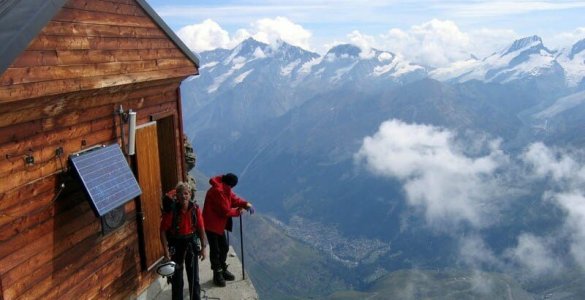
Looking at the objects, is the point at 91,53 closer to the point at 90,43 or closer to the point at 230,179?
the point at 90,43

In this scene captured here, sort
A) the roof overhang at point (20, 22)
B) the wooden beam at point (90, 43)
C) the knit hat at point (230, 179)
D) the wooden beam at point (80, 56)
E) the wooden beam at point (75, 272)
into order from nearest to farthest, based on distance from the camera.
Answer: the roof overhang at point (20, 22)
the wooden beam at point (80, 56)
the wooden beam at point (90, 43)
the wooden beam at point (75, 272)
the knit hat at point (230, 179)

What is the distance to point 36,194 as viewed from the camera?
8992 millimetres

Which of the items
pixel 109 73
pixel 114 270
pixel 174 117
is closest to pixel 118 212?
pixel 114 270

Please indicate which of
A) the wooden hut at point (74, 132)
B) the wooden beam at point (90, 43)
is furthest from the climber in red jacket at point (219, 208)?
the wooden beam at point (90, 43)

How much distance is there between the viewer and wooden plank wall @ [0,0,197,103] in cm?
841

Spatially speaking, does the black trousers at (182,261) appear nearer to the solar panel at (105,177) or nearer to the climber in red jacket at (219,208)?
the climber in red jacket at (219,208)

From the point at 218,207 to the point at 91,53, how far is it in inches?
189

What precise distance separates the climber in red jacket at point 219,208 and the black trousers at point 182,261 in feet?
4.21

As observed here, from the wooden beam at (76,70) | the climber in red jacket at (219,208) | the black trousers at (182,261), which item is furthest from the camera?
the climber in red jacket at (219,208)

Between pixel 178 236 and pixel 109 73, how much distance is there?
148 inches

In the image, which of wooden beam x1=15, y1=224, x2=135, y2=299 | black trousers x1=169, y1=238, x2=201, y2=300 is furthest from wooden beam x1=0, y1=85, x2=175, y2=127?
black trousers x1=169, y1=238, x2=201, y2=300

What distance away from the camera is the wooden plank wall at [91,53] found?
8.41 meters

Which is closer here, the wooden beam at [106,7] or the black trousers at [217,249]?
the wooden beam at [106,7]

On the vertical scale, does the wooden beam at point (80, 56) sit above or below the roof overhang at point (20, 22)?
below
